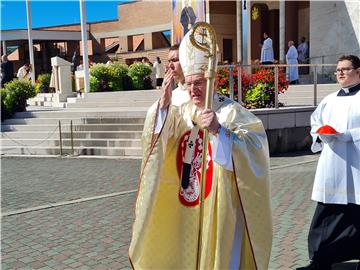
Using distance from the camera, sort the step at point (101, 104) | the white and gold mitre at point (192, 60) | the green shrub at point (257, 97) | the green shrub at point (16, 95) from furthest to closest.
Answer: the step at point (101, 104) → the green shrub at point (16, 95) → the green shrub at point (257, 97) → the white and gold mitre at point (192, 60)

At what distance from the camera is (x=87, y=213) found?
231 inches

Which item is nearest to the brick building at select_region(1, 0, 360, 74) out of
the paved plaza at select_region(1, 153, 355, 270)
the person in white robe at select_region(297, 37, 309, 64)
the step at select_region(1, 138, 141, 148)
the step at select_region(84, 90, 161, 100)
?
the person in white robe at select_region(297, 37, 309, 64)

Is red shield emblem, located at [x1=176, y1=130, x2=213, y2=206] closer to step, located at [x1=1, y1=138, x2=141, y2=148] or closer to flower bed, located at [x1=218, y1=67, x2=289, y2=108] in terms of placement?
flower bed, located at [x1=218, y1=67, x2=289, y2=108]

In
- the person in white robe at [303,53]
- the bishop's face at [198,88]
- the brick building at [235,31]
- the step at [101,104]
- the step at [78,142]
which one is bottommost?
the step at [78,142]

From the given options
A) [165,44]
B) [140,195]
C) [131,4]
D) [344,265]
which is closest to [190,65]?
[140,195]

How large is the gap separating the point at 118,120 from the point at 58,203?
5250mm

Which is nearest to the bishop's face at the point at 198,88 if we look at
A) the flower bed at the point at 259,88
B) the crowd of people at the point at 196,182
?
the crowd of people at the point at 196,182

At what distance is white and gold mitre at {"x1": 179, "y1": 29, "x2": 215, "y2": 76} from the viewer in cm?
285

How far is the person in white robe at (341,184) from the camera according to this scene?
12.4 feet

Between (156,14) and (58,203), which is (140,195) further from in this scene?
(156,14)

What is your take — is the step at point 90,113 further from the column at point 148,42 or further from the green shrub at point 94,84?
the column at point 148,42

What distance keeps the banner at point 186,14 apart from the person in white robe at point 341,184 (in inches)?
289

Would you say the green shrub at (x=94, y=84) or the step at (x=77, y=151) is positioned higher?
the green shrub at (x=94, y=84)

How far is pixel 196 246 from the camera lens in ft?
→ 10.0
